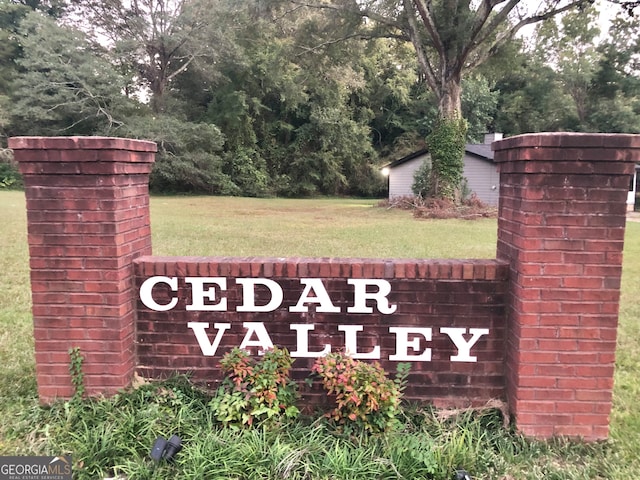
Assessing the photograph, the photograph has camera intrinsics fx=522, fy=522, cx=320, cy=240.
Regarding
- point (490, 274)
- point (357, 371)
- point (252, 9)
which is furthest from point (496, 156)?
point (252, 9)

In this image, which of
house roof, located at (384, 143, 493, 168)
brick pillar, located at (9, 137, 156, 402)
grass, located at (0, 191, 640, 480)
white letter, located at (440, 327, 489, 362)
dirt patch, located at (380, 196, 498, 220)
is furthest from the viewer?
house roof, located at (384, 143, 493, 168)

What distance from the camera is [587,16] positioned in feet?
110

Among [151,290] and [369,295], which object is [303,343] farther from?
[151,290]

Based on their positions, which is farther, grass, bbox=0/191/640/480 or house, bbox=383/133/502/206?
house, bbox=383/133/502/206

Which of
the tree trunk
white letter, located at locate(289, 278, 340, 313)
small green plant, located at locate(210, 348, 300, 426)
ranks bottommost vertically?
small green plant, located at locate(210, 348, 300, 426)

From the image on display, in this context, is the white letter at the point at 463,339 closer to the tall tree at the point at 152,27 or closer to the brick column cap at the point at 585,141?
the brick column cap at the point at 585,141

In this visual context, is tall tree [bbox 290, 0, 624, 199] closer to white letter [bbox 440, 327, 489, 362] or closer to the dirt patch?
the dirt patch

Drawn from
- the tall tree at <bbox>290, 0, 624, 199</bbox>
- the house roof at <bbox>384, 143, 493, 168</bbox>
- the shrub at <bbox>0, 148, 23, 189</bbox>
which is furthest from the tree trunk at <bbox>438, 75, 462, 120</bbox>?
the shrub at <bbox>0, 148, 23, 189</bbox>

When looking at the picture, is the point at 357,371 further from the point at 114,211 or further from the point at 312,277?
the point at 114,211

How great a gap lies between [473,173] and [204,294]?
89.6 ft

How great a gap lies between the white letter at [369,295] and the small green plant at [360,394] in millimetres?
326

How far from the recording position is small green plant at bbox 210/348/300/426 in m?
2.79

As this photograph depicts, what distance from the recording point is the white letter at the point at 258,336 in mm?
3123

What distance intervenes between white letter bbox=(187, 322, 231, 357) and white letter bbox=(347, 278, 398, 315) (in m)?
0.79
